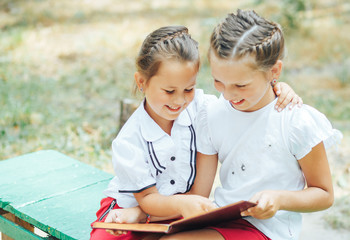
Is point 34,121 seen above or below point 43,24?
below

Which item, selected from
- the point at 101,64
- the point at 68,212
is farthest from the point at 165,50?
the point at 101,64

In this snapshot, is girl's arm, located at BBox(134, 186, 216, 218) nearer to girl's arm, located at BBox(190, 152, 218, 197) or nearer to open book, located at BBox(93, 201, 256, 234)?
open book, located at BBox(93, 201, 256, 234)

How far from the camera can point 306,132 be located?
73.9 inches

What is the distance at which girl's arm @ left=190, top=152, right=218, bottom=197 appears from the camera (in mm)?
2137

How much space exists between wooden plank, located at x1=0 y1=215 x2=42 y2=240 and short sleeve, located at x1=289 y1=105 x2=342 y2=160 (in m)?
1.45

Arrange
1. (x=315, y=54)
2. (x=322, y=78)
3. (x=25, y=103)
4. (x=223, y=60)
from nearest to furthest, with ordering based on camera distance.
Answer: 1. (x=223, y=60)
2. (x=25, y=103)
3. (x=322, y=78)
4. (x=315, y=54)

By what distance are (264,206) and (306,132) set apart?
1.21 ft

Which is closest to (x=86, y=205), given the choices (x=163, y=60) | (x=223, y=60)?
(x=163, y=60)

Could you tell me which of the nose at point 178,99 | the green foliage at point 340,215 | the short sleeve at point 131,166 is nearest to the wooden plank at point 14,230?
the short sleeve at point 131,166

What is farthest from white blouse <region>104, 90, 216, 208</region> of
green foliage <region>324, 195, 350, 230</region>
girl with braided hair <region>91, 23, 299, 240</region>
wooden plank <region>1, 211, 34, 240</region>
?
green foliage <region>324, 195, 350, 230</region>

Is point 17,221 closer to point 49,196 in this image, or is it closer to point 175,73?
point 49,196

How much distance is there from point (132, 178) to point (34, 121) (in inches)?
133

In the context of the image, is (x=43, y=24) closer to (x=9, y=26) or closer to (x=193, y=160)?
(x=9, y=26)

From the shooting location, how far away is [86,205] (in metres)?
2.67
